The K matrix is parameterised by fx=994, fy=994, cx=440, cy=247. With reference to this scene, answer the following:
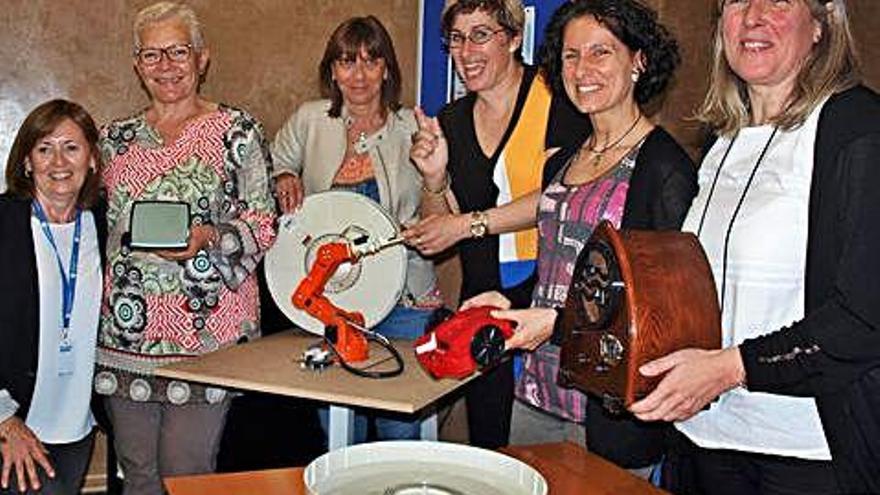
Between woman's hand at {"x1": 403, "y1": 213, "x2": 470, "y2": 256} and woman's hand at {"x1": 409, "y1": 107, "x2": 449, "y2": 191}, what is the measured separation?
106mm

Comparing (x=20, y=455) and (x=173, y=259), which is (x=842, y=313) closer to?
(x=173, y=259)

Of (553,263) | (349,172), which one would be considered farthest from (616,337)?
(349,172)

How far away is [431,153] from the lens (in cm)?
275

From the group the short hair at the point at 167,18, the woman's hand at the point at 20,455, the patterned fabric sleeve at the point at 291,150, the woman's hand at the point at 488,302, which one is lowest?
the woman's hand at the point at 20,455

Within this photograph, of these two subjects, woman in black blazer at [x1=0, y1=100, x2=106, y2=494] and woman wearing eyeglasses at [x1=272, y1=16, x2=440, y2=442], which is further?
woman wearing eyeglasses at [x1=272, y1=16, x2=440, y2=442]

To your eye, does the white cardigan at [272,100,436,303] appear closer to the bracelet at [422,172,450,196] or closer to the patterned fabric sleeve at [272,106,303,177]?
the patterned fabric sleeve at [272,106,303,177]

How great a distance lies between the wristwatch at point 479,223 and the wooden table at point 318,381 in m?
0.40

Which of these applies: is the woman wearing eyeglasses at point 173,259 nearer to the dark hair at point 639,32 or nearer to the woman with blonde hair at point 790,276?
the dark hair at point 639,32

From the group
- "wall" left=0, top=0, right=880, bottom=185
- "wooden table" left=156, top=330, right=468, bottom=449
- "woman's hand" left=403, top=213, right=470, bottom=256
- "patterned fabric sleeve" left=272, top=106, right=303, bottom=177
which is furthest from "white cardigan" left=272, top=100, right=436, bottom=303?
"wall" left=0, top=0, right=880, bottom=185

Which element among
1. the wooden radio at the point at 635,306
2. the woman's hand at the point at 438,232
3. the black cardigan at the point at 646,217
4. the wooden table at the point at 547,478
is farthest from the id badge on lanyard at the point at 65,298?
the wooden radio at the point at 635,306

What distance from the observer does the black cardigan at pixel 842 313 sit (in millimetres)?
1541

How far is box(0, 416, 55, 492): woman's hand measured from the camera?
2.46 metres

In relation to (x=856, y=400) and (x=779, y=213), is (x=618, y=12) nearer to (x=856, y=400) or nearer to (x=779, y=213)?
(x=779, y=213)

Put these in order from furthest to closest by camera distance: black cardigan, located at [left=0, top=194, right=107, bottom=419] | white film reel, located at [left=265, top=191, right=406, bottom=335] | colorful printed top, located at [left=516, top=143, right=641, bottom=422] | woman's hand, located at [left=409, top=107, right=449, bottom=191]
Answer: white film reel, located at [left=265, top=191, right=406, bottom=335]
woman's hand, located at [left=409, top=107, right=449, bottom=191]
black cardigan, located at [left=0, top=194, right=107, bottom=419]
colorful printed top, located at [left=516, top=143, right=641, bottom=422]
